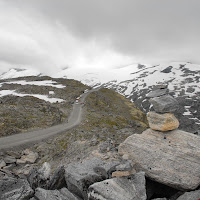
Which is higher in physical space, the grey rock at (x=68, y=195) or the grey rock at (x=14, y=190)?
Result: the grey rock at (x=14, y=190)

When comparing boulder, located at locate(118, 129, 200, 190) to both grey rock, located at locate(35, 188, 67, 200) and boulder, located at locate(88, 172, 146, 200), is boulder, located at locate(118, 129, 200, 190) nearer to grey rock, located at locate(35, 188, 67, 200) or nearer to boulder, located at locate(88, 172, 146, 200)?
boulder, located at locate(88, 172, 146, 200)

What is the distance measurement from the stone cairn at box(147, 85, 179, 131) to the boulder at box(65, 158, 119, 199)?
7.29 metres

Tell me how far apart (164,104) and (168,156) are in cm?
554

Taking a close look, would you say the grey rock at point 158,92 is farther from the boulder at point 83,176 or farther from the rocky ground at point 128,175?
the boulder at point 83,176

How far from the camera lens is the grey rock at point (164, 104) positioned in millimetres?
16531

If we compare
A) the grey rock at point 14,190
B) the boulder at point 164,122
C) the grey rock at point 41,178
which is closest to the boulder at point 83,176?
the grey rock at point 41,178

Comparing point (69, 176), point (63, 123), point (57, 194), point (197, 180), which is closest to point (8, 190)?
point (57, 194)

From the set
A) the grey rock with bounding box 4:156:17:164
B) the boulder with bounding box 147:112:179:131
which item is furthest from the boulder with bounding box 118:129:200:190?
the grey rock with bounding box 4:156:17:164

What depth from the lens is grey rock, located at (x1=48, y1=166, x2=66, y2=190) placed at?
38.4 feet

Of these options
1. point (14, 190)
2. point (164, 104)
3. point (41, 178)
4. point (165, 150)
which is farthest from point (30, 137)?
point (164, 104)

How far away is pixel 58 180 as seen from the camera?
1203 centimetres

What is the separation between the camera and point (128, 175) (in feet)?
37.8

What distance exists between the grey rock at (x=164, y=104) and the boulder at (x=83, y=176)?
841 centimetres

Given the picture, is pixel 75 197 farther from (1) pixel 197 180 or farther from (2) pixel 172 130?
(2) pixel 172 130
